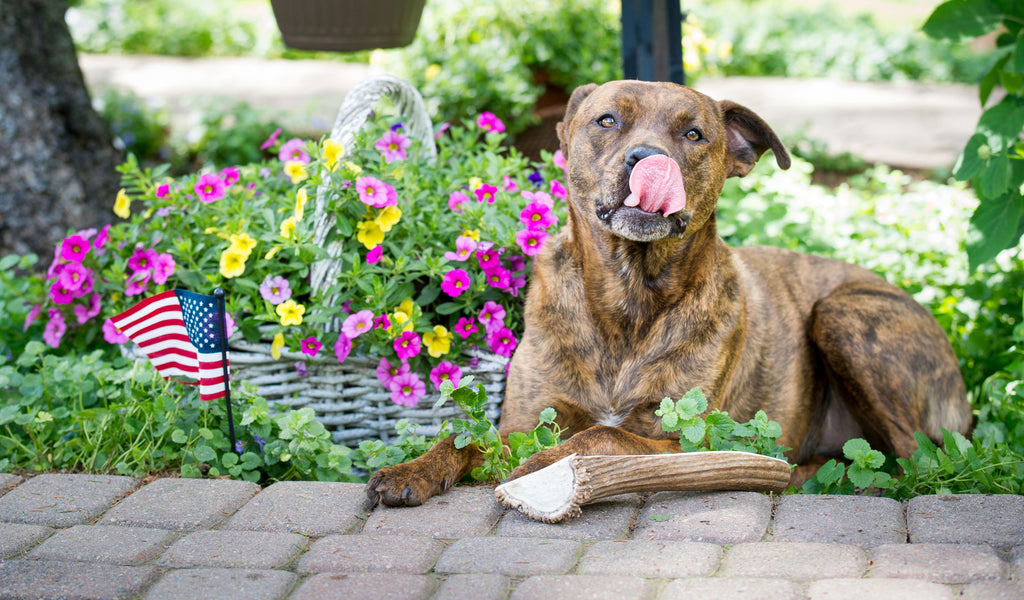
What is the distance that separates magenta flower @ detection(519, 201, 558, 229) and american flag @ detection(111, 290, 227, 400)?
3.85ft

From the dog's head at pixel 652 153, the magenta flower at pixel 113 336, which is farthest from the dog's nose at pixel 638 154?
the magenta flower at pixel 113 336

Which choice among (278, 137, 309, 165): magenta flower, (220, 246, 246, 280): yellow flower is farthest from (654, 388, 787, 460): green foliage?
(278, 137, 309, 165): magenta flower

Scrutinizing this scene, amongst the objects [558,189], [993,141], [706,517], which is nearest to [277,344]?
[558,189]

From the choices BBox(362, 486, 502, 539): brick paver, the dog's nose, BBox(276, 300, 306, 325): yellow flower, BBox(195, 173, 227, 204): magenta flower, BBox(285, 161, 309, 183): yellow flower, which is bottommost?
BBox(362, 486, 502, 539): brick paver

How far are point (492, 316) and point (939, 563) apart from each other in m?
1.76

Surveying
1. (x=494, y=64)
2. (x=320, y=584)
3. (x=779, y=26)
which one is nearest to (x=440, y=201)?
(x=320, y=584)

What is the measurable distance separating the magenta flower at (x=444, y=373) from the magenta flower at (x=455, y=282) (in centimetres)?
27

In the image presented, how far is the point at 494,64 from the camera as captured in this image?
22.0ft

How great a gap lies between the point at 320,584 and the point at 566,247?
1.60 meters

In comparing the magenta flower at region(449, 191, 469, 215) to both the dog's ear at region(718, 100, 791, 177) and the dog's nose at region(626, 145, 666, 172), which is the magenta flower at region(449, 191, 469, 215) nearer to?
the dog's nose at region(626, 145, 666, 172)

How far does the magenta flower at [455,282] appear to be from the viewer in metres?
3.34

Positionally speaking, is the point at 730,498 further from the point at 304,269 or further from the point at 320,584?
the point at 304,269

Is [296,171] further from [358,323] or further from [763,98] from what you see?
[763,98]

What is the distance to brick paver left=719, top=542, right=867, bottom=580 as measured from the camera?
7.09 ft
